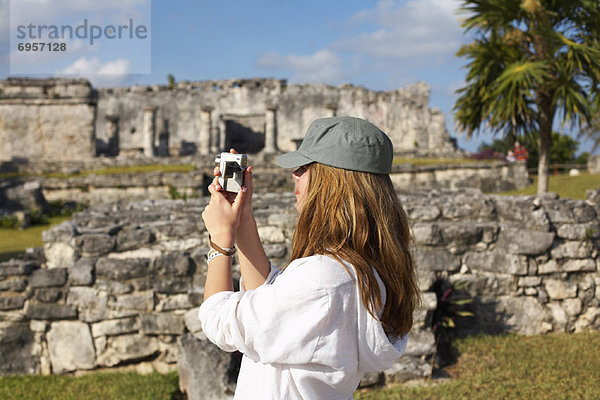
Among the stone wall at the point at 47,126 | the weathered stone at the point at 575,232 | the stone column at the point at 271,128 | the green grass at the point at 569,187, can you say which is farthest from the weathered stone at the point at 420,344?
the stone wall at the point at 47,126

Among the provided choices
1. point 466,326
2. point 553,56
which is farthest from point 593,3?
point 466,326

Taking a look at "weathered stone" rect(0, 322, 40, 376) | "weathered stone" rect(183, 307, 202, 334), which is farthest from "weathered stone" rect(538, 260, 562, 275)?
"weathered stone" rect(0, 322, 40, 376)

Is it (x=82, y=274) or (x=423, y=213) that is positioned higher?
(x=423, y=213)

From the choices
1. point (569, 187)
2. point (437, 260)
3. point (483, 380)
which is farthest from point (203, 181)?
point (483, 380)

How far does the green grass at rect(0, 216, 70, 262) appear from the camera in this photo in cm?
904

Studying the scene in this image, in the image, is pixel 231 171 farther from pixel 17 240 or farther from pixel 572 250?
pixel 17 240

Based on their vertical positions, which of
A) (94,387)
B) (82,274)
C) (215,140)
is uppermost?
(215,140)

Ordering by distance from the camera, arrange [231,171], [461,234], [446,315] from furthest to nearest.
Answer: [461,234], [446,315], [231,171]

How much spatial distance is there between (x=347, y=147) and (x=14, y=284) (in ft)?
13.6

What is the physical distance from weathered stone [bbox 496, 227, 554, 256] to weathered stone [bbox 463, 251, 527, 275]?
0.08 metres

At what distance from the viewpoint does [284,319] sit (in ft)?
4.47

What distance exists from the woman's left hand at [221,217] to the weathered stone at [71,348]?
348 centimetres

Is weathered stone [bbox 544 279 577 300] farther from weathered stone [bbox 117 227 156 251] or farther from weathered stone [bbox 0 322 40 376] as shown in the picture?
weathered stone [bbox 0 322 40 376]

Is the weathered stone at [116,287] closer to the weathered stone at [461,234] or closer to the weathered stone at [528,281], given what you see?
the weathered stone at [461,234]
